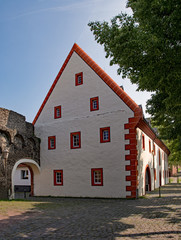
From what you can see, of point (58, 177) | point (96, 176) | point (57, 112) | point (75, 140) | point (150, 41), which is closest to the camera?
point (150, 41)

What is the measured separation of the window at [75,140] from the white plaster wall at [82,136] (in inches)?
13.3

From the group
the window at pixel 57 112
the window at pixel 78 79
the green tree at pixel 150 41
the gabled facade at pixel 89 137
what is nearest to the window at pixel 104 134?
the gabled facade at pixel 89 137

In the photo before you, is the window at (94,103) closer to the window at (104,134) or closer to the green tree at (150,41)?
the window at (104,134)

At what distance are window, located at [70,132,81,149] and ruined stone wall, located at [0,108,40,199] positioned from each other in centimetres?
366

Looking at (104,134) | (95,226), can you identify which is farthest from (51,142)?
(95,226)

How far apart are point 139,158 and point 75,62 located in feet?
32.8

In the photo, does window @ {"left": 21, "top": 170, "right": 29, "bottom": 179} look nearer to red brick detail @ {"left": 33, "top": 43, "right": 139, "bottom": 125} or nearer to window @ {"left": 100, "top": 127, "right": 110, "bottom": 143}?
red brick detail @ {"left": 33, "top": 43, "right": 139, "bottom": 125}

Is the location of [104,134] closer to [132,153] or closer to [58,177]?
[132,153]

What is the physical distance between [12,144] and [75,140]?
509cm

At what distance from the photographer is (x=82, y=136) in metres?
20.8

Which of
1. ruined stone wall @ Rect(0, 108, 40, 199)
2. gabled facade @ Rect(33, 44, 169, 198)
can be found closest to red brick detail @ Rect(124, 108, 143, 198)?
gabled facade @ Rect(33, 44, 169, 198)

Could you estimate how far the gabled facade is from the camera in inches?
725

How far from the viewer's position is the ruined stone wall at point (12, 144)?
18.6 m

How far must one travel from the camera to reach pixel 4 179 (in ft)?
60.6
